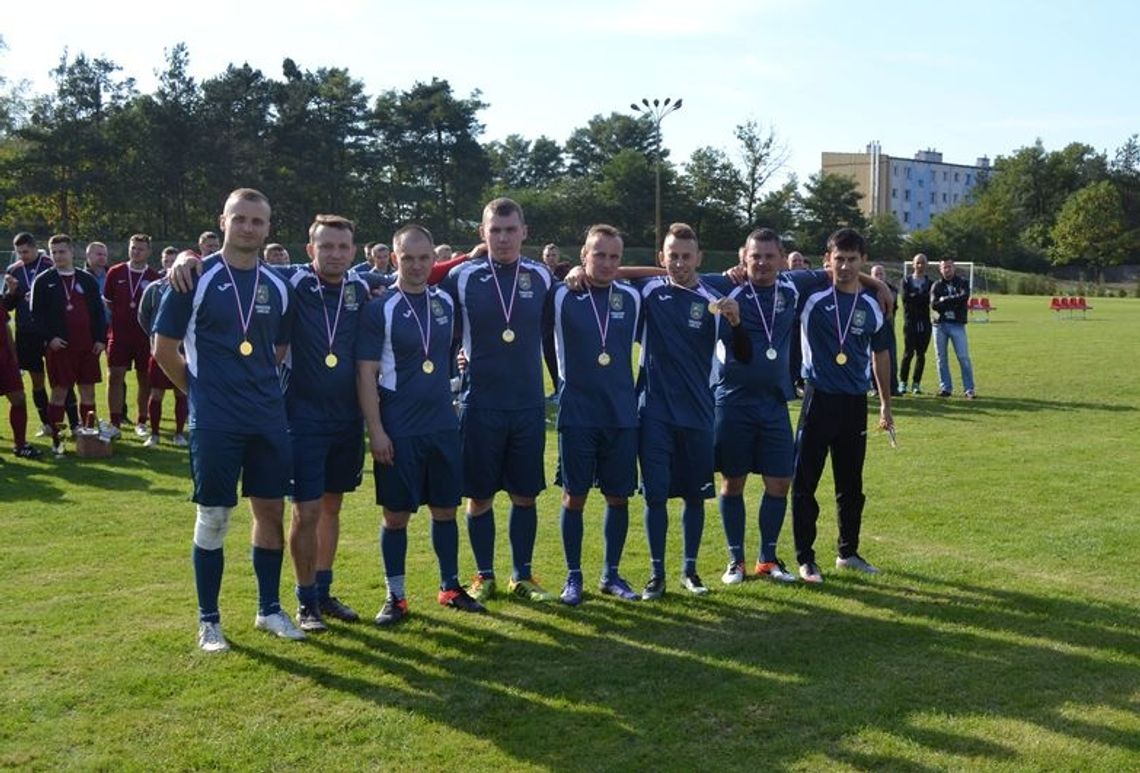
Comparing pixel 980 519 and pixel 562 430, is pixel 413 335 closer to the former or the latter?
pixel 562 430

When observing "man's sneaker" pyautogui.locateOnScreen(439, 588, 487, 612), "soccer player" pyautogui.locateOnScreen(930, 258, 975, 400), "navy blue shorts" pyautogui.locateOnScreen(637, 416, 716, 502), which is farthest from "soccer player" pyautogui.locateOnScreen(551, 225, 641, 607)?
"soccer player" pyautogui.locateOnScreen(930, 258, 975, 400)

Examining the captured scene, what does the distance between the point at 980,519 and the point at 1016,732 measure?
13.9 ft

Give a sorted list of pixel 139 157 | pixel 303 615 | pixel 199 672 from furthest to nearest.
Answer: pixel 139 157 < pixel 303 615 < pixel 199 672

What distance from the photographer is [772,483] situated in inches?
284

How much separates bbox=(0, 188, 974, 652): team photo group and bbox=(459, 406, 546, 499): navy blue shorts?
0.04 ft

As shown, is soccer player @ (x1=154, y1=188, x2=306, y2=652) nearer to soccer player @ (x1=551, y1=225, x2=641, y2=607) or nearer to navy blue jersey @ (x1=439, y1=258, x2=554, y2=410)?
navy blue jersey @ (x1=439, y1=258, x2=554, y2=410)

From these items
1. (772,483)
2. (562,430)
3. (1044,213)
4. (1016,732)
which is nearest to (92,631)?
(562,430)

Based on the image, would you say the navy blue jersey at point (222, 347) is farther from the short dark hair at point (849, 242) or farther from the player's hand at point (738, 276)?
the short dark hair at point (849, 242)

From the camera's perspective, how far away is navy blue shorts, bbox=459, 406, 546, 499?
648 cm

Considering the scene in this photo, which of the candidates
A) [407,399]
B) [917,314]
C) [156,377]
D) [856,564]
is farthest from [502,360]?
[917,314]

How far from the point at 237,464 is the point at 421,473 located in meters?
1.05

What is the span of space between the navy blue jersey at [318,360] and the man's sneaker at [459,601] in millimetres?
1247

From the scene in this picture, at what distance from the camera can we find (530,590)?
6.77 metres

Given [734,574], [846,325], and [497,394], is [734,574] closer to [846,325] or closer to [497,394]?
[846,325]
